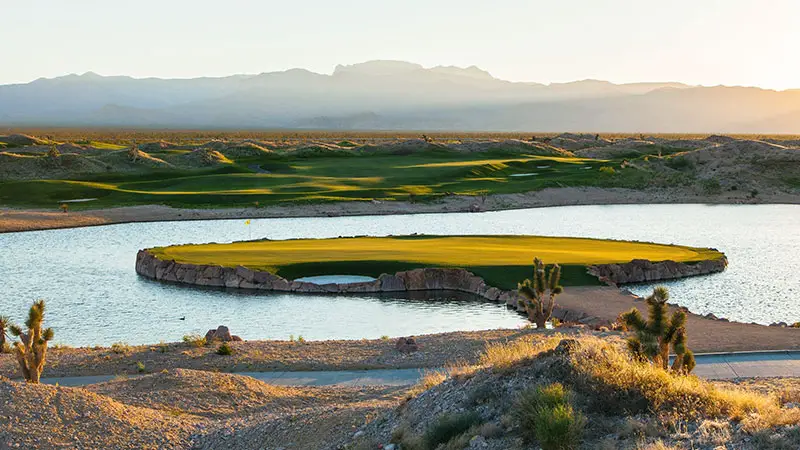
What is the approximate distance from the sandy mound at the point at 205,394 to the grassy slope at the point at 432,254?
57.3ft

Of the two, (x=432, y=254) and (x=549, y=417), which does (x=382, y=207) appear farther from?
(x=549, y=417)

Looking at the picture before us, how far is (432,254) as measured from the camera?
1588 inches

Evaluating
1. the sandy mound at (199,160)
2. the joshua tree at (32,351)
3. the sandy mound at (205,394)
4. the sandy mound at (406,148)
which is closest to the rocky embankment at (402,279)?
the sandy mound at (205,394)

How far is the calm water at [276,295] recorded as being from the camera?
30.4 m

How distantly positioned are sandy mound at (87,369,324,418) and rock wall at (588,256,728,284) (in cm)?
2009

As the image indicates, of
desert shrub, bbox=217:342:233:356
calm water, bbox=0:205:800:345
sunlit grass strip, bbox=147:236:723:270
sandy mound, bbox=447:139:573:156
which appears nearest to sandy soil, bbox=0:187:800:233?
calm water, bbox=0:205:800:345

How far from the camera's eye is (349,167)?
97.1 meters

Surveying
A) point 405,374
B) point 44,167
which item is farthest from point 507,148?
point 405,374

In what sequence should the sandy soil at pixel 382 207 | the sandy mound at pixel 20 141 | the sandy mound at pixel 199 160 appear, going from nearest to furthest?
the sandy soil at pixel 382 207, the sandy mound at pixel 199 160, the sandy mound at pixel 20 141

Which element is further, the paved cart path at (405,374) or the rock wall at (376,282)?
the rock wall at (376,282)

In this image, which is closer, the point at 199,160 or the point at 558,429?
the point at 558,429

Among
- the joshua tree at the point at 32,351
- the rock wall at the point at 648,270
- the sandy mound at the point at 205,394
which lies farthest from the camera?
the rock wall at the point at 648,270

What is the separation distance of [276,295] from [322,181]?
Result: 2034 inches

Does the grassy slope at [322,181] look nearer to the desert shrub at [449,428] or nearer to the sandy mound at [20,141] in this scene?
the sandy mound at [20,141]
